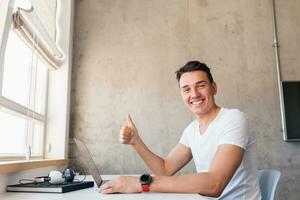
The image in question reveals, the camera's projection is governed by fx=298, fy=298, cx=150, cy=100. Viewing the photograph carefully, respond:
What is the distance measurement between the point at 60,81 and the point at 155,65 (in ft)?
3.21

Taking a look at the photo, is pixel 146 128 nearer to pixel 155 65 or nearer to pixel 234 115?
pixel 155 65

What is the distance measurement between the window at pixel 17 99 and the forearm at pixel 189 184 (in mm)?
1099

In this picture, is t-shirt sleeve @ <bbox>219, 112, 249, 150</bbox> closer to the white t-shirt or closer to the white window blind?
the white t-shirt

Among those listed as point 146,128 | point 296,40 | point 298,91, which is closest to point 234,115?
point 146,128

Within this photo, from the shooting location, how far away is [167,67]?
10.3 ft

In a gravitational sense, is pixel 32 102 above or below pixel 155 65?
below

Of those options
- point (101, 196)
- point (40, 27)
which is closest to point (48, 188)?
point (101, 196)

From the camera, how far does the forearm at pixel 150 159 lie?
71.2 inches

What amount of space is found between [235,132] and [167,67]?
5.93 feet

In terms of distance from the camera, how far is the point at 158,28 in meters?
3.24

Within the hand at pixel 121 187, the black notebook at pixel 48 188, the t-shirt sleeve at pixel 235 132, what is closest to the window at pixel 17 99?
the black notebook at pixel 48 188

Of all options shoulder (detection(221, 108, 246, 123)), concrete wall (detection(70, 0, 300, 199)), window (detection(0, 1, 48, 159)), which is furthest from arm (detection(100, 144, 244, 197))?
concrete wall (detection(70, 0, 300, 199))

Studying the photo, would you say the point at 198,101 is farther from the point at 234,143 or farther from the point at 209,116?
the point at 234,143

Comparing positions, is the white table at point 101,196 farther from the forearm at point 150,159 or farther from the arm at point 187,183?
the forearm at point 150,159
